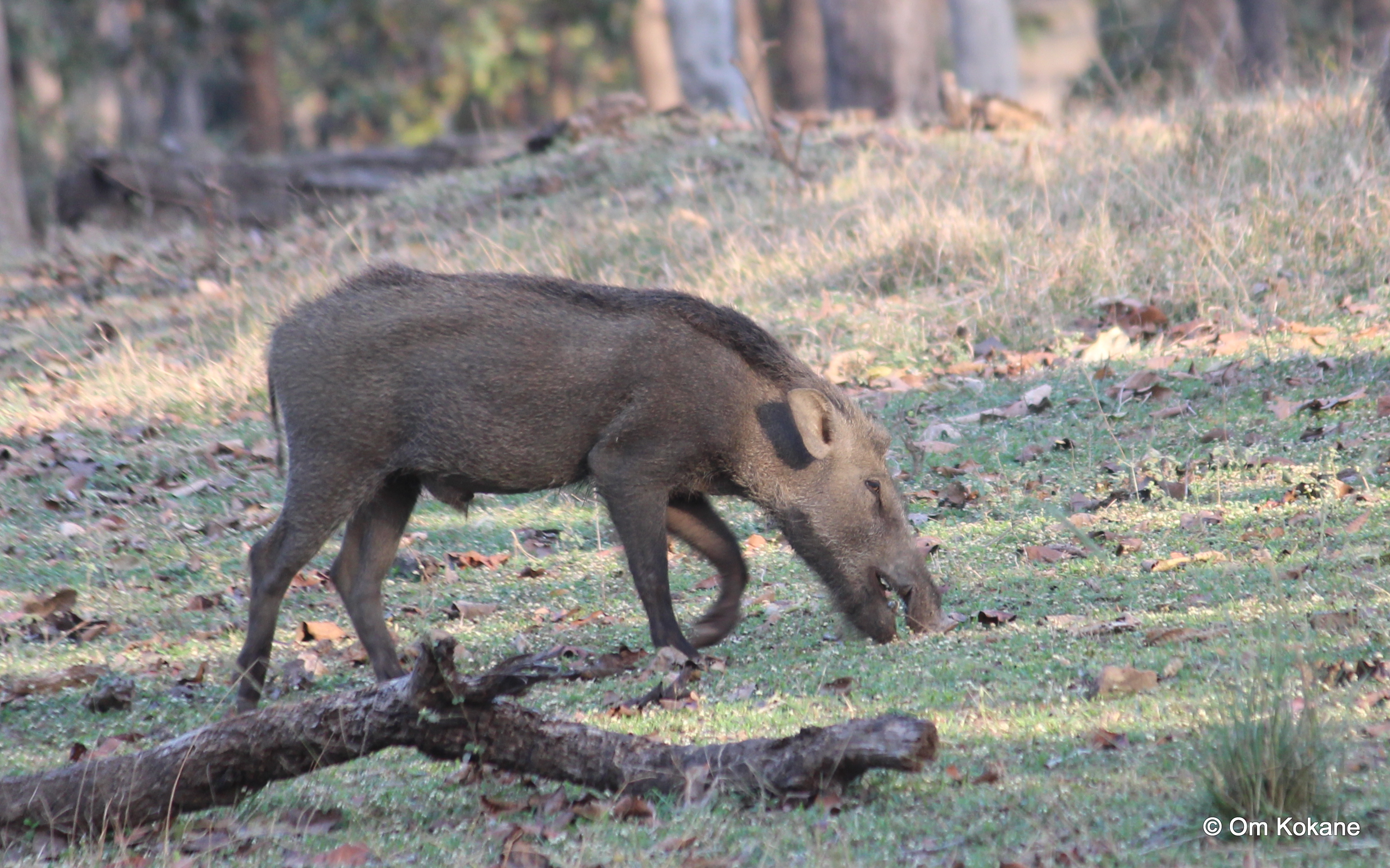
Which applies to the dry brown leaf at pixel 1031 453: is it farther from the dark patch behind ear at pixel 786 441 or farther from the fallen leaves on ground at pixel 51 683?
the fallen leaves on ground at pixel 51 683

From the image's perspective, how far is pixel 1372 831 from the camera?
10.5 ft

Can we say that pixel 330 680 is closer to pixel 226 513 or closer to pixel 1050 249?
pixel 226 513

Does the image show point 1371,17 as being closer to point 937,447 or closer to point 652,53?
point 652,53

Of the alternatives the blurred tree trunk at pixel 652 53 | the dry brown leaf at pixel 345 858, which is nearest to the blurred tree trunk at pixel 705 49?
the blurred tree trunk at pixel 652 53

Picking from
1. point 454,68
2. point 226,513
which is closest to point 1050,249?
point 226,513

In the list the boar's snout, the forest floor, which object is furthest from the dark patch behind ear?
the forest floor

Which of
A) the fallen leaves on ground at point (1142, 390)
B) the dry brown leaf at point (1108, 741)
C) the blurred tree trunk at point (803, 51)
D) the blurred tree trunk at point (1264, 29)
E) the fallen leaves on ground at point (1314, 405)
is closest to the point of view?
the dry brown leaf at point (1108, 741)

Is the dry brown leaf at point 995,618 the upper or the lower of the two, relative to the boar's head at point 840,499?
lower

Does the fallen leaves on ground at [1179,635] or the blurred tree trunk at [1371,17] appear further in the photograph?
the blurred tree trunk at [1371,17]

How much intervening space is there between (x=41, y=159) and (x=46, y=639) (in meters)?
24.3

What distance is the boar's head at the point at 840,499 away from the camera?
564 centimetres

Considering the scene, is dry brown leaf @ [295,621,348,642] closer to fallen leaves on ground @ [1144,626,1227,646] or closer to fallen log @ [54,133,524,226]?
fallen leaves on ground @ [1144,626,1227,646]

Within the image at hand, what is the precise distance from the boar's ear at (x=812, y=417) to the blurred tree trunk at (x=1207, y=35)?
41.8 feet

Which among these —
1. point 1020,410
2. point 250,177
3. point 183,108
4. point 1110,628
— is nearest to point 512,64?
point 183,108
